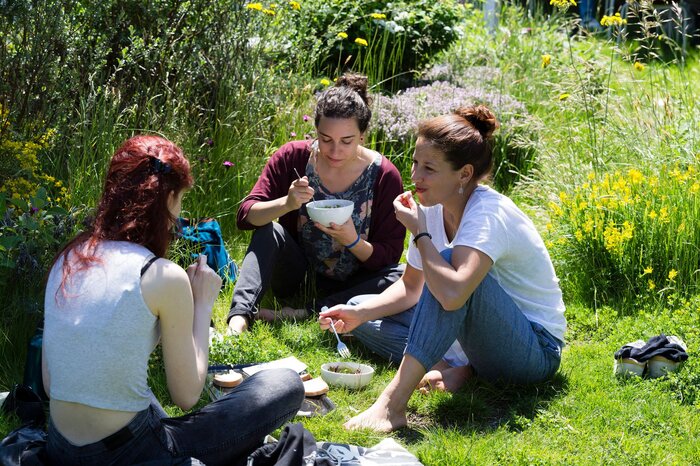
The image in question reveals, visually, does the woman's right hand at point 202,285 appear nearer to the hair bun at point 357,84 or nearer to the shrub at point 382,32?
the hair bun at point 357,84

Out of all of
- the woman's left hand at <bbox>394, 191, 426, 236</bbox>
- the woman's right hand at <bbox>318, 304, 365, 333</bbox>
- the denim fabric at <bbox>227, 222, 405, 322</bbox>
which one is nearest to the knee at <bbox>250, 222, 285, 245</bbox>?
the denim fabric at <bbox>227, 222, 405, 322</bbox>

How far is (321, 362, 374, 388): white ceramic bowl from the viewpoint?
12.5ft

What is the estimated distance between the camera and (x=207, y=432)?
2.80 m

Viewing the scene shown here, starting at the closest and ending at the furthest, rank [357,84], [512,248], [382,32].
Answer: [512,248]
[357,84]
[382,32]

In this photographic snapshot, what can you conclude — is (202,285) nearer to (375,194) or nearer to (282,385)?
(282,385)

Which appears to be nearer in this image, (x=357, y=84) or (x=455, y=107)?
(x=357, y=84)

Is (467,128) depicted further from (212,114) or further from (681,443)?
(212,114)

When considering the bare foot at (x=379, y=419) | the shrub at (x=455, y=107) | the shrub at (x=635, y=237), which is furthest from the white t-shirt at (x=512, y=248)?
the shrub at (x=455, y=107)

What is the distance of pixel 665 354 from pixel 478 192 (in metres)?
1.09

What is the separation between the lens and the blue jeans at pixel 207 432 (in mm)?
2549

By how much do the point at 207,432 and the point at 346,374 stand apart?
109cm

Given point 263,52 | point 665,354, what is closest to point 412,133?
point 263,52

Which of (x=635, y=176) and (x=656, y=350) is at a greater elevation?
(x=635, y=176)

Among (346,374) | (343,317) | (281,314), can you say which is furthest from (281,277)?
(346,374)
